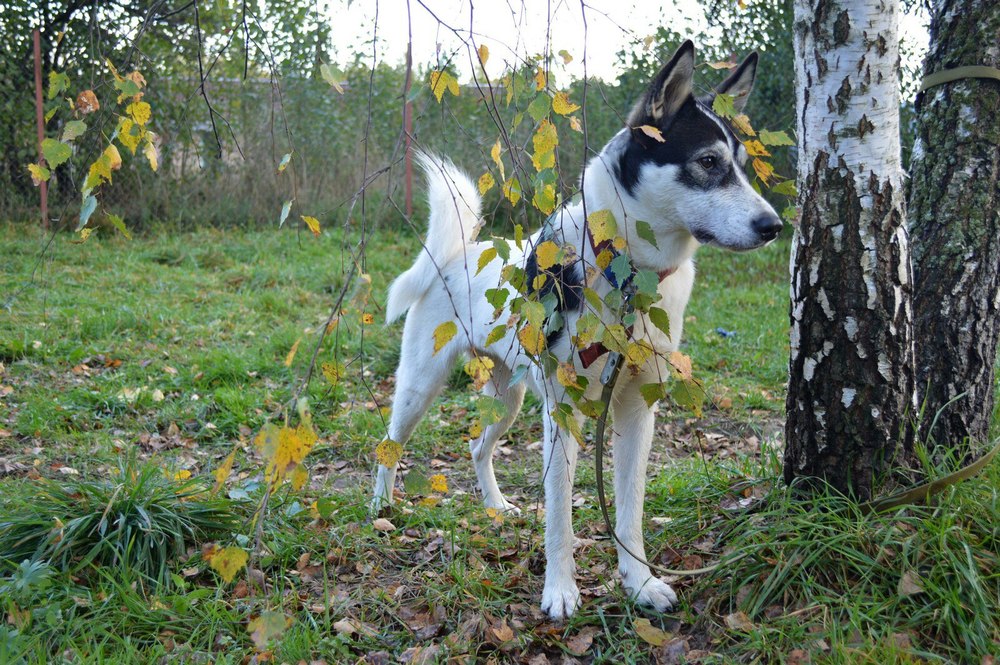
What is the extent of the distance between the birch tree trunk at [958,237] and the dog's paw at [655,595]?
0.91 m

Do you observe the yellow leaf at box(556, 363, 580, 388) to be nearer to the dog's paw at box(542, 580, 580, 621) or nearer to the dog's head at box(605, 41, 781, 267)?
the dog's head at box(605, 41, 781, 267)

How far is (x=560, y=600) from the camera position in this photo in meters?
2.40

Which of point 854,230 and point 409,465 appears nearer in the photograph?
point 854,230

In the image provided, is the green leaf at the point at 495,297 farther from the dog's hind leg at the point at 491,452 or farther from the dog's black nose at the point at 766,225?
the dog's hind leg at the point at 491,452

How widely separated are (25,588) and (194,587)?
1.50 feet

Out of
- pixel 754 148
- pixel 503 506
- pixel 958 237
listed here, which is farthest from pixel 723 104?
pixel 503 506

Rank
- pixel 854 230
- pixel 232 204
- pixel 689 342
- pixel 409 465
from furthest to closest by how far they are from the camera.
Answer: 1. pixel 232 204
2. pixel 689 342
3. pixel 409 465
4. pixel 854 230

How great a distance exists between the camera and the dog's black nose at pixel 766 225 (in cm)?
221

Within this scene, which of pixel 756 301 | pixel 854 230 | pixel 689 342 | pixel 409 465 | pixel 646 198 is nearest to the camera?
pixel 854 230

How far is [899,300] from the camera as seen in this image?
2.24m

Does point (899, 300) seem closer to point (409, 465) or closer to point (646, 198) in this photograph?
point (646, 198)

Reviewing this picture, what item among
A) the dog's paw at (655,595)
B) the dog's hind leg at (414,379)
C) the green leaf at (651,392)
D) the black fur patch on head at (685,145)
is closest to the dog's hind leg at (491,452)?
the dog's hind leg at (414,379)

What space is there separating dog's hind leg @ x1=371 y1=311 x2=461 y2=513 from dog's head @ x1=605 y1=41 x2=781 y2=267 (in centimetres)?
102

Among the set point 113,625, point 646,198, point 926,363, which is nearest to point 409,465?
point 113,625
